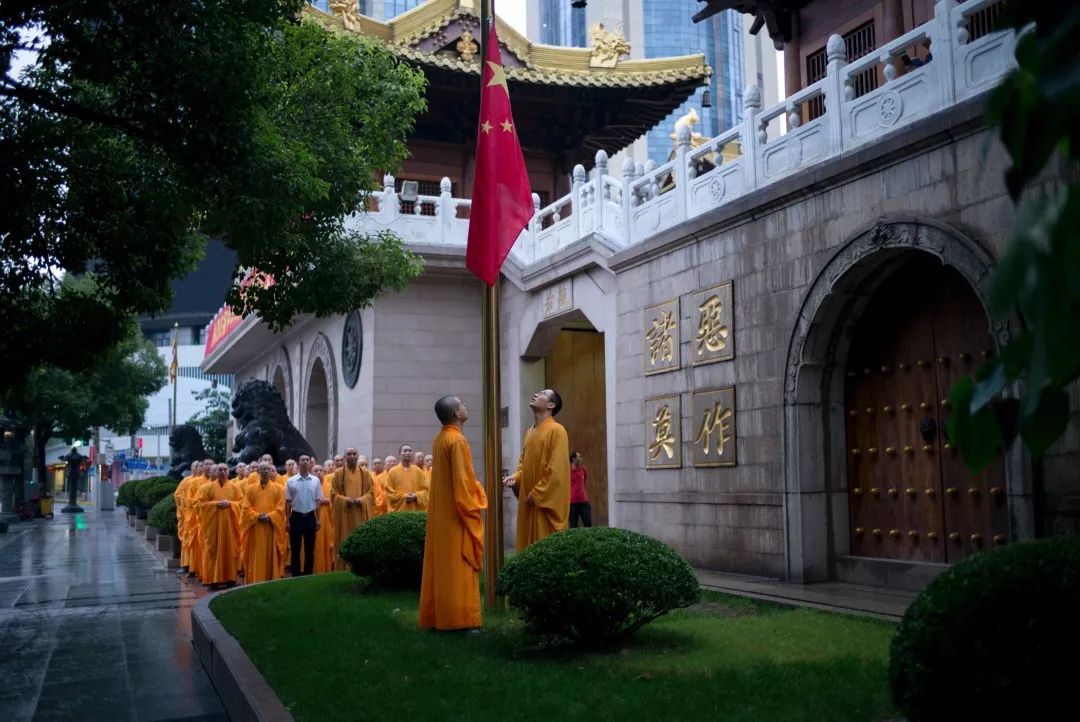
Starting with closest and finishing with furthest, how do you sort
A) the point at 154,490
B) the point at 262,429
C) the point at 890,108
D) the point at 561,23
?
the point at 890,108
the point at 262,429
the point at 154,490
the point at 561,23

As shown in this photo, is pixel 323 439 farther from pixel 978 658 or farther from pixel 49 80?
pixel 978 658

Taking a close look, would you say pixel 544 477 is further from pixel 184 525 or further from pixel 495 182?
pixel 184 525

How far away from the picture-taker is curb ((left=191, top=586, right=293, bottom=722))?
5.63m

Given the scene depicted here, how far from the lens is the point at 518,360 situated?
17406mm

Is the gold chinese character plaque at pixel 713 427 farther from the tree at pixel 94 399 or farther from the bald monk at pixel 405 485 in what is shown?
the tree at pixel 94 399

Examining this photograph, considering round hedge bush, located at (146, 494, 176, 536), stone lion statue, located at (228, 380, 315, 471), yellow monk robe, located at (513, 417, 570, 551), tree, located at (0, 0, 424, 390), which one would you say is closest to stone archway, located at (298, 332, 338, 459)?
round hedge bush, located at (146, 494, 176, 536)

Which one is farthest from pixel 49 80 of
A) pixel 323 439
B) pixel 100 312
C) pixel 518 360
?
pixel 323 439

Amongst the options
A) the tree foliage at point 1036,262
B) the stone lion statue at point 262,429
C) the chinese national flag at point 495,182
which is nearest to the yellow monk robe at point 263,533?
the stone lion statue at point 262,429

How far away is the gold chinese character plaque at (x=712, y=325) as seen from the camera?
441 inches

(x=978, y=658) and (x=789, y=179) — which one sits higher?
(x=789, y=179)

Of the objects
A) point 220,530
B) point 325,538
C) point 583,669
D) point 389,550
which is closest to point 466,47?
point 325,538

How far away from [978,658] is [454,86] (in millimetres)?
18056

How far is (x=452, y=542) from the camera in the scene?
24.1ft

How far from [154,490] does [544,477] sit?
2126cm
